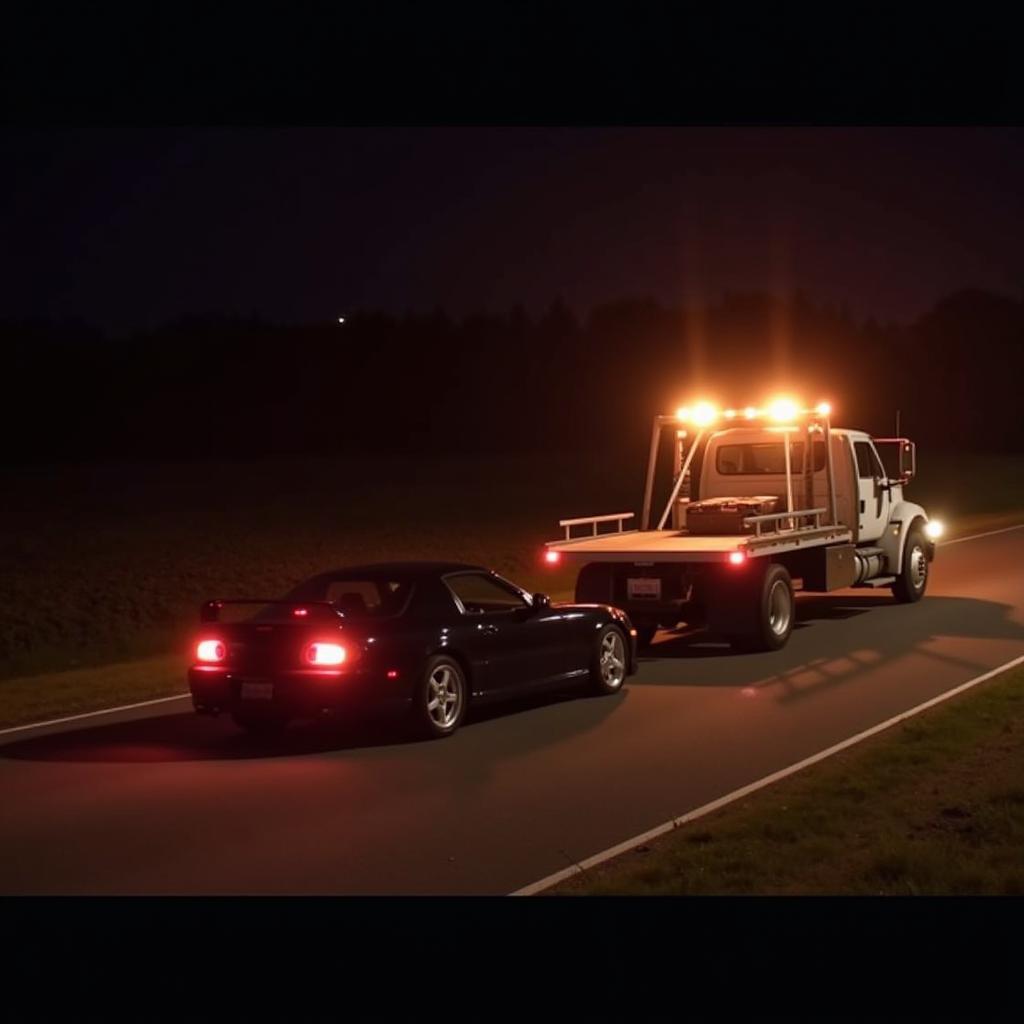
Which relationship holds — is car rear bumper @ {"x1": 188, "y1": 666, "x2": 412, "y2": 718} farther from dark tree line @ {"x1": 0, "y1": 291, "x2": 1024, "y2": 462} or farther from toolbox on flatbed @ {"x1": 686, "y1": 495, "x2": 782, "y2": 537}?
dark tree line @ {"x1": 0, "y1": 291, "x2": 1024, "y2": 462}

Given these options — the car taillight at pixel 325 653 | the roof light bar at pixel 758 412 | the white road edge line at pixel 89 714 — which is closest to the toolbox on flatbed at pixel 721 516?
the roof light bar at pixel 758 412

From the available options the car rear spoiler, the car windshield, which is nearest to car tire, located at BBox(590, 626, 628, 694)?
the car windshield

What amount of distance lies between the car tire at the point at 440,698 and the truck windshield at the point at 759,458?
367 inches

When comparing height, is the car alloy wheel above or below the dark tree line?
below

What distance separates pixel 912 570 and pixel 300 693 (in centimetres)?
1261

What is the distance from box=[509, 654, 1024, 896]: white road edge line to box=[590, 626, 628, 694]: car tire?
9.04 feet

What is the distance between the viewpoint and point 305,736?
13.4m

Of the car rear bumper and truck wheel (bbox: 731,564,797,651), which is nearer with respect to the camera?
the car rear bumper

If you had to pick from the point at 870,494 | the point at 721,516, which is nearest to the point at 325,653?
the point at 721,516

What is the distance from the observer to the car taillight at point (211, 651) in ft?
41.8

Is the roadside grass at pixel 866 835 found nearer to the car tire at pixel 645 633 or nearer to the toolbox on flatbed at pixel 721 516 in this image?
the car tire at pixel 645 633

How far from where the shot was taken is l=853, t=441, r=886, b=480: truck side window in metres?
22.0

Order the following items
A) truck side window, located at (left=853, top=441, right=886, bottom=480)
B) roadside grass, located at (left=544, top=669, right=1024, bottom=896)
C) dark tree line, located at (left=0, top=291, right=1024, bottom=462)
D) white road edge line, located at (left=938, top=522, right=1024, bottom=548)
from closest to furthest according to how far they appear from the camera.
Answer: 1. roadside grass, located at (left=544, top=669, right=1024, bottom=896)
2. truck side window, located at (left=853, top=441, right=886, bottom=480)
3. white road edge line, located at (left=938, top=522, right=1024, bottom=548)
4. dark tree line, located at (left=0, top=291, right=1024, bottom=462)

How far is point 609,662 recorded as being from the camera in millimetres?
15273
